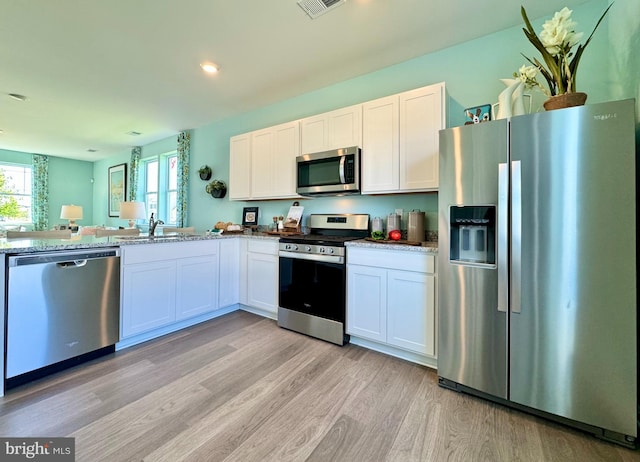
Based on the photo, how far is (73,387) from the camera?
1.72m

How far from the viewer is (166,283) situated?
249cm

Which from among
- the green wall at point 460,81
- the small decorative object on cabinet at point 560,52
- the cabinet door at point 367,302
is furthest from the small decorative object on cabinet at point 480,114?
the cabinet door at point 367,302

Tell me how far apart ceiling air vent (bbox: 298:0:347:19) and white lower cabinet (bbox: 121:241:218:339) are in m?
2.23

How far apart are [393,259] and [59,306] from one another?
2.42 m

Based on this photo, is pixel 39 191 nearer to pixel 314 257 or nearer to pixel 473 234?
pixel 314 257

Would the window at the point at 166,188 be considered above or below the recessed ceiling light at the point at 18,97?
below

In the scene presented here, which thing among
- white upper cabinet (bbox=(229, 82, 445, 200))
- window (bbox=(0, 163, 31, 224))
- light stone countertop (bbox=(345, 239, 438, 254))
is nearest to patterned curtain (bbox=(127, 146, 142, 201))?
window (bbox=(0, 163, 31, 224))

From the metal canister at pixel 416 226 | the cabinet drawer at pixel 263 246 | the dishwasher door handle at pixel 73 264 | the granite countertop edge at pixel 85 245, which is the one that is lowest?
the dishwasher door handle at pixel 73 264

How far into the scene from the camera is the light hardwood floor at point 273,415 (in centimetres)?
126

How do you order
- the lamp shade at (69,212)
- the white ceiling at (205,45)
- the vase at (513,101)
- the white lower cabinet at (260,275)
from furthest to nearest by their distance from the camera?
1. the lamp shade at (69,212)
2. the white lower cabinet at (260,275)
3. the white ceiling at (205,45)
4. the vase at (513,101)

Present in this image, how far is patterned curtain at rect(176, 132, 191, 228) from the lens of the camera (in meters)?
4.68

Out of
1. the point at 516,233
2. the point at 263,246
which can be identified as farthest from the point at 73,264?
the point at 516,233

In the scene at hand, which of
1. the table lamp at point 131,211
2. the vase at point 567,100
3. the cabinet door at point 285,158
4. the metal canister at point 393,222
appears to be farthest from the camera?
the table lamp at point 131,211

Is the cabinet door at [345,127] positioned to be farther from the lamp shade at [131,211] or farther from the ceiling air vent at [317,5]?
the lamp shade at [131,211]
